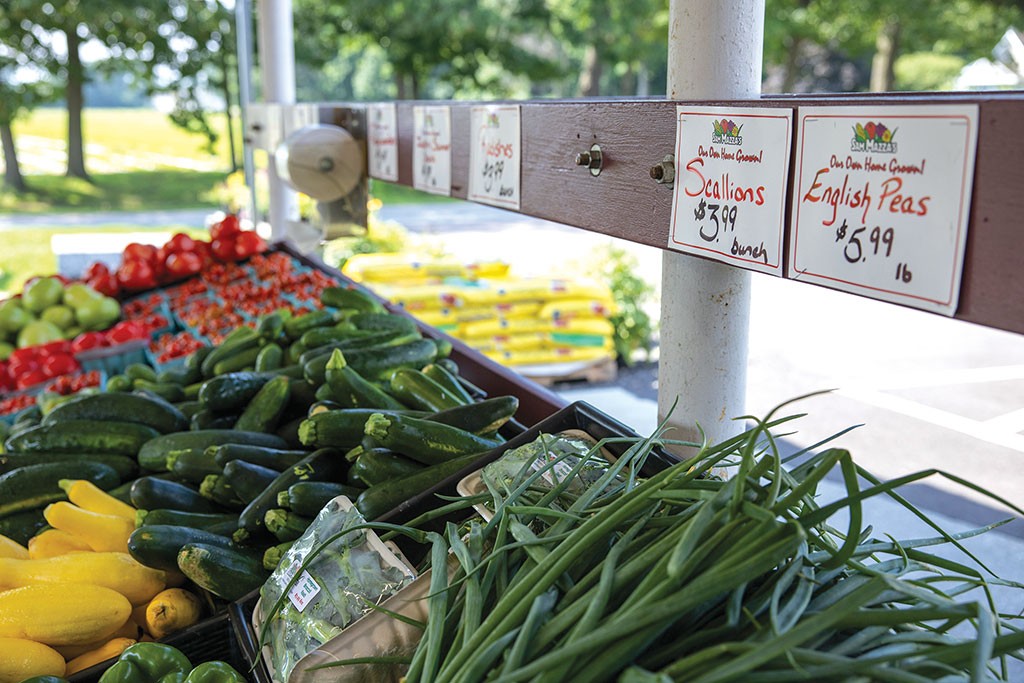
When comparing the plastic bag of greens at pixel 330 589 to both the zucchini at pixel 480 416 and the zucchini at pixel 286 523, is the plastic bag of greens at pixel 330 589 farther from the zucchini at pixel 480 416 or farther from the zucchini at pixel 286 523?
the zucchini at pixel 480 416

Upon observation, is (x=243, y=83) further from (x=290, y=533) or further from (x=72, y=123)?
(x=72, y=123)

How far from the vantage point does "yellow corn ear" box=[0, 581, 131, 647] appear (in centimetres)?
164

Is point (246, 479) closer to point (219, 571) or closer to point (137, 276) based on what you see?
point (219, 571)

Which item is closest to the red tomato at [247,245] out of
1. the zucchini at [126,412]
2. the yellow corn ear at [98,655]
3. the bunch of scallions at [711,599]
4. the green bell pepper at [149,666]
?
the zucchini at [126,412]

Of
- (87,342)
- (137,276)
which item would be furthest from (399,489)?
(137,276)

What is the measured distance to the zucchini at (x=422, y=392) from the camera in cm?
211

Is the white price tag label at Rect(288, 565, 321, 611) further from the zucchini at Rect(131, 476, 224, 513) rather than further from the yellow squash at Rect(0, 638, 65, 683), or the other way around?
the zucchini at Rect(131, 476, 224, 513)

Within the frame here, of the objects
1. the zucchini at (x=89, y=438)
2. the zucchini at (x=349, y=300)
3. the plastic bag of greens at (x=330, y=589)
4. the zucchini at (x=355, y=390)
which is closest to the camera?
the plastic bag of greens at (x=330, y=589)

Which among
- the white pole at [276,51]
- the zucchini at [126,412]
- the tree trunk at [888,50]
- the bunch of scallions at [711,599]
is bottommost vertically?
the zucchini at [126,412]

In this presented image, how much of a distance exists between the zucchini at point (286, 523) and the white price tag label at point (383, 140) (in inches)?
49.6

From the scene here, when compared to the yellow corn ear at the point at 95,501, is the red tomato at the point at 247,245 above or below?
above

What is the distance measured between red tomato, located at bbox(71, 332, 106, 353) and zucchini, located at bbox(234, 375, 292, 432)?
186 centimetres

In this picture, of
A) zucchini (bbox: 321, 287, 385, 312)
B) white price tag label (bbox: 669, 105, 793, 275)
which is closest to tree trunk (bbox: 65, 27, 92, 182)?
zucchini (bbox: 321, 287, 385, 312)

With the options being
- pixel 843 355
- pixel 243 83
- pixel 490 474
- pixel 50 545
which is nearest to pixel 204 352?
pixel 50 545
